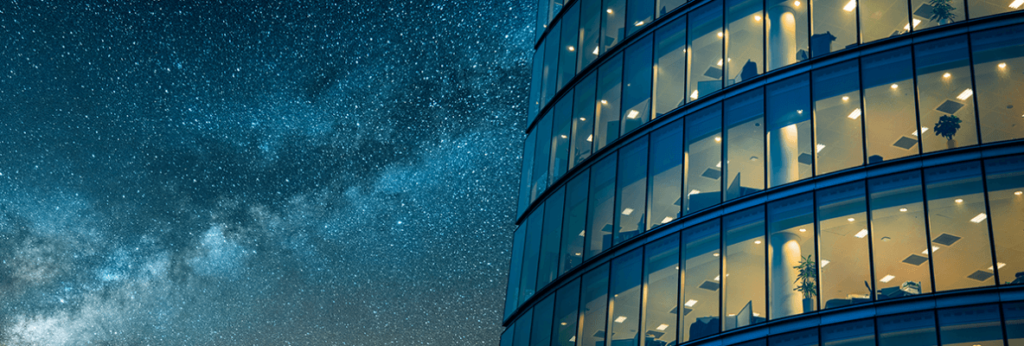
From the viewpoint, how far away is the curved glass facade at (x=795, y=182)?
58.1ft

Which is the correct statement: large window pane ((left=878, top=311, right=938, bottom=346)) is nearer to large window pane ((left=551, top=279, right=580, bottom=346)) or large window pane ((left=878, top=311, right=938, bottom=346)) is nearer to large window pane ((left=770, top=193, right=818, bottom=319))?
large window pane ((left=770, top=193, right=818, bottom=319))

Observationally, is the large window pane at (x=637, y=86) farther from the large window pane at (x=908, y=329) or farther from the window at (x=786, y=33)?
the large window pane at (x=908, y=329)

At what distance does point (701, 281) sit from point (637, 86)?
7.01 m

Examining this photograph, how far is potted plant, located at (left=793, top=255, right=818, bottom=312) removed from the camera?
1858 cm

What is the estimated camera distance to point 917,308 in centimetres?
1738

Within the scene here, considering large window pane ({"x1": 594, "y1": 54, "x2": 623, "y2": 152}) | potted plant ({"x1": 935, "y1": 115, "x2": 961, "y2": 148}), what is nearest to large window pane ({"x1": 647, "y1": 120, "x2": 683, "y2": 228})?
large window pane ({"x1": 594, "y1": 54, "x2": 623, "y2": 152})

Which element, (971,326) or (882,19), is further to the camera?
(882,19)

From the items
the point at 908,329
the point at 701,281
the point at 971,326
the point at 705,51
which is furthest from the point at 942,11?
the point at 701,281

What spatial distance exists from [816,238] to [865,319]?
2235mm

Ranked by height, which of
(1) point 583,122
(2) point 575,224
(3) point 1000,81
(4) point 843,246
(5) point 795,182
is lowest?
(4) point 843,246

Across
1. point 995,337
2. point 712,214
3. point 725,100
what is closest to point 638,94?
point 725,100

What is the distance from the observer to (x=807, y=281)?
18.8 m

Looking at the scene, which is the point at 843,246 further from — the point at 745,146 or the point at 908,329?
the point at 745,146

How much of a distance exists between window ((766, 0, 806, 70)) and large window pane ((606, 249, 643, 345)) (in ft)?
21.5
